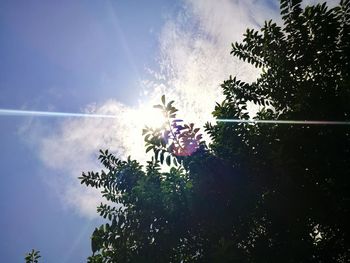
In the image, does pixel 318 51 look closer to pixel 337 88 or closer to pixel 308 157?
pixel 337 88

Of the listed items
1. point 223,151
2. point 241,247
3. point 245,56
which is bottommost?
point 241,247

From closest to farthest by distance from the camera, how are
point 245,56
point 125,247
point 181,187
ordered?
point 125,247 → point 181,187 → point 245,56

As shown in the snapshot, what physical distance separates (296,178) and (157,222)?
7.85 feet

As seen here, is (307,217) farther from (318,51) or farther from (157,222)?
(318,51)

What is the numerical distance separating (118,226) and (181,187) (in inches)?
48.5

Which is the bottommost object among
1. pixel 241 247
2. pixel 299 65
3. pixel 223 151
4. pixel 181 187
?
pixel 241 247

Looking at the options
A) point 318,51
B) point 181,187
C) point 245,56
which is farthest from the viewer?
point 245,56

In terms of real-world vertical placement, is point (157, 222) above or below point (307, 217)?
above

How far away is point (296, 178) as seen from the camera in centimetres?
515

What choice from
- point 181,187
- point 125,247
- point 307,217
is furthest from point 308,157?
point 125,247

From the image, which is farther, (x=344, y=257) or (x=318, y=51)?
(x=318, y=51)

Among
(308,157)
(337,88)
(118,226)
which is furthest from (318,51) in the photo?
(118,226)

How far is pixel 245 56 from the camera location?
7.17m

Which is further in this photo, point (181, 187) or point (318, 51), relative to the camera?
point (318, 51)
